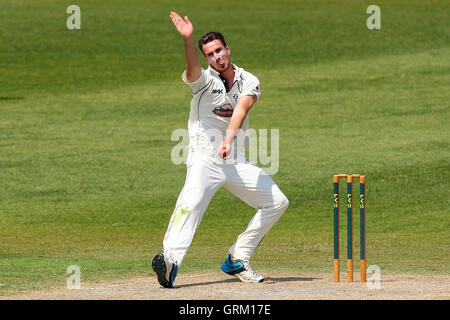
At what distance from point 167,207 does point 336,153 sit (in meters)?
5.85

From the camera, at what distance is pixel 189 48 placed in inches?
357

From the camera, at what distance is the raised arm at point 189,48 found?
9031 millimetres

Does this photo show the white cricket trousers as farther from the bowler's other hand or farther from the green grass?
the green grass

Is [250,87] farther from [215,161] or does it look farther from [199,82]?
[215,161]

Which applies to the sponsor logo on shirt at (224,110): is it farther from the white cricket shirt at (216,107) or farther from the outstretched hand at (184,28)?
the outstretched hand at (184,28)

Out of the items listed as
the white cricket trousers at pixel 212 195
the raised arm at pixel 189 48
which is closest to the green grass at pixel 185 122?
the white cricket trousers at pixel 212 195

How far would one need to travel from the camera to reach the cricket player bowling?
30.6ft

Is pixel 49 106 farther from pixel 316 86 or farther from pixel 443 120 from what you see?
pixel 443 120

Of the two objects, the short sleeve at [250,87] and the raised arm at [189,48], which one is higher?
the raised arm at [189,48]

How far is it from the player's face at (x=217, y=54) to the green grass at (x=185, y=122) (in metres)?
2.76

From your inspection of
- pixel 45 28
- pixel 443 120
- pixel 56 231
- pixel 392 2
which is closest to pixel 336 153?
pixel 443 120

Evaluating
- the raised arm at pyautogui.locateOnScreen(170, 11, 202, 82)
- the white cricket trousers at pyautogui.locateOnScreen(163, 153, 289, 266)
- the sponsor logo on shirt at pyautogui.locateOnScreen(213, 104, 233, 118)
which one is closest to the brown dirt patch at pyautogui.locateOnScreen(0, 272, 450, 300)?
the white cricket trousers at pyautogui.locateOnScreen(163, 153, 289, 266)

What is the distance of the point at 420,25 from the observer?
39.0m

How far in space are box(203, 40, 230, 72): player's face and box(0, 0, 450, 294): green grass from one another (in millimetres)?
2763
